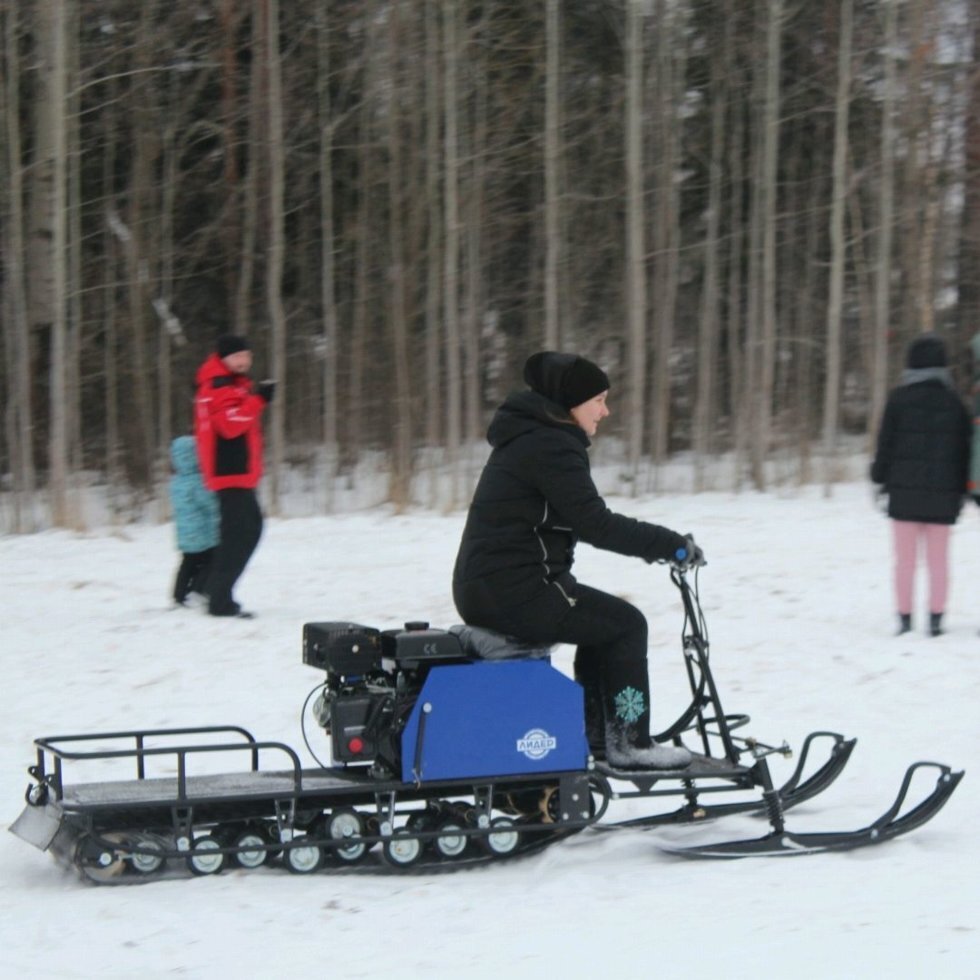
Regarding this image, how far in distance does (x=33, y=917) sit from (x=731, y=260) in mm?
15668

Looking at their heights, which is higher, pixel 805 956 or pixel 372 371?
pixel 372 371

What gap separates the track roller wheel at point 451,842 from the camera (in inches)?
229

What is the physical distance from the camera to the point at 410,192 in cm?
1775

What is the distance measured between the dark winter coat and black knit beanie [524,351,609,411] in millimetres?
5074

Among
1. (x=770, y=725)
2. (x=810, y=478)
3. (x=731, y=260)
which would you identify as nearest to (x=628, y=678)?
(x=770, y=725)

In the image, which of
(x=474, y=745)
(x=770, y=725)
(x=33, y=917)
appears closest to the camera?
(x=33, y=917)

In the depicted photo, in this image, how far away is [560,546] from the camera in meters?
5.99

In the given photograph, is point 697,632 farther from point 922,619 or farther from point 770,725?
point 922,619

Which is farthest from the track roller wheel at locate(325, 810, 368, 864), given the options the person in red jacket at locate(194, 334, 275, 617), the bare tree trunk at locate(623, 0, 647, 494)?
the bare tree trunk at locate(623, 0, 647, 494)

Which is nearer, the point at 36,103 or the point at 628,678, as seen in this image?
the point at 628,678

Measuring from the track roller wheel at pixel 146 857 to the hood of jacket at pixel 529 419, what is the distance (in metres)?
1.95

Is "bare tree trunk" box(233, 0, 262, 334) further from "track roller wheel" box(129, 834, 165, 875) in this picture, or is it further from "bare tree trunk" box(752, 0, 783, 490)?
"track roller wheel" box(129, 834, 165, 875)

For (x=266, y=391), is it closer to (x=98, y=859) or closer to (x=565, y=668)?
(x=565, y=668)

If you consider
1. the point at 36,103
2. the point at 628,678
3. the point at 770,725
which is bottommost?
the point at 770,725
